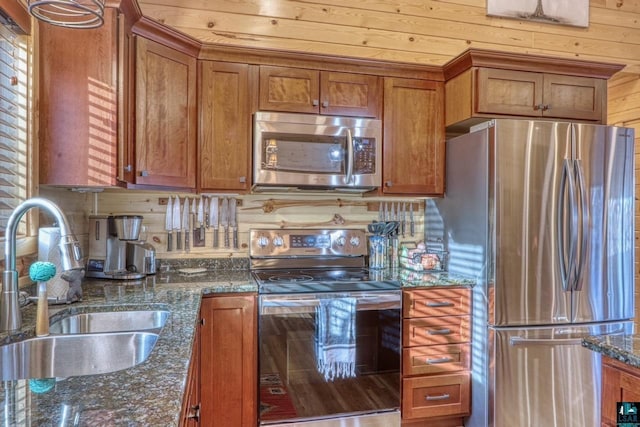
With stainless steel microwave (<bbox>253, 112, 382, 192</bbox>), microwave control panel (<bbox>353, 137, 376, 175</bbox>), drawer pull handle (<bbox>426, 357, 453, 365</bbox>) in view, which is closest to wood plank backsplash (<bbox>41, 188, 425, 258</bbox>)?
stainless steel microwave (<bbox>253, 112, 382, 192</bbox>)

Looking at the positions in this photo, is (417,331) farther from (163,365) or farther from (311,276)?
(163,365)

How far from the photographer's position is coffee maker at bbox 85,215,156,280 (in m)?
2.27

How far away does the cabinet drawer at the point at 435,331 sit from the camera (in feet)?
7.59

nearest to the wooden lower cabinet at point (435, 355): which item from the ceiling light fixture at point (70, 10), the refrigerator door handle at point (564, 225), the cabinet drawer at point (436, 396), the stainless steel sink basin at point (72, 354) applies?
the cabinet drawer at point (436, 396)

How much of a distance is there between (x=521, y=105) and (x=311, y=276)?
1.64 meters

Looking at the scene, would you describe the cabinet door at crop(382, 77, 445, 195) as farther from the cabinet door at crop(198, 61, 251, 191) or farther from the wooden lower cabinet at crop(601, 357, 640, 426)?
the wooden lower cabinet at crop(601, 357, 640, 426)

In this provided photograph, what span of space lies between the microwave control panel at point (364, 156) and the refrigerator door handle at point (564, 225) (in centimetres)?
105

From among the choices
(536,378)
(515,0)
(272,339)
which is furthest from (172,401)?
(515,0)

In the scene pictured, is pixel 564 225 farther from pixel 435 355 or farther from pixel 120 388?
pixel 120 388

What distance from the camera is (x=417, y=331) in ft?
7.63

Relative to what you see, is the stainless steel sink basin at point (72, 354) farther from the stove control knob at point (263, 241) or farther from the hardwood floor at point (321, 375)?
the stove control knob at point (263, 241)

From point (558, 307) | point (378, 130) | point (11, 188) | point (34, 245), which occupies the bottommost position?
point (558, 307)

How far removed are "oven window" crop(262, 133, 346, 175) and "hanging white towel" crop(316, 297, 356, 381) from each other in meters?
0.78

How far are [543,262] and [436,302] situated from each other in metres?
0.61
